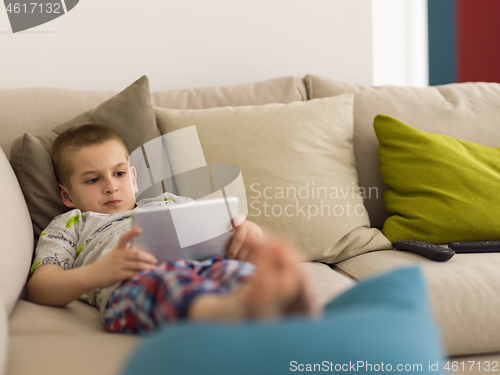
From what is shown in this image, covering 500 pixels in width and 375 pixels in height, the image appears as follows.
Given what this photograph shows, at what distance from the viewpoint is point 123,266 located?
665 millimetres

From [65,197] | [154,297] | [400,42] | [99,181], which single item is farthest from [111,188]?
[400,42]

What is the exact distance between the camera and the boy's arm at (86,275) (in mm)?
662

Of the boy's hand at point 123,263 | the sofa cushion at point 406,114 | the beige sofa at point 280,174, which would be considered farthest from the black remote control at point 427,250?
the boy's hand at point 123,263

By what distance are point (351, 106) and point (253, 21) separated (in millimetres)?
653

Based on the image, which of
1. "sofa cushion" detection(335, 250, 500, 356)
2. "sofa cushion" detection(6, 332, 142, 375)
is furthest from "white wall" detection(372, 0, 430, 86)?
"sofa cushion" detection(6, 332, 142, 375)

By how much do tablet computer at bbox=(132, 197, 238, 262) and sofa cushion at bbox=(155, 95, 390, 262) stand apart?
41cm

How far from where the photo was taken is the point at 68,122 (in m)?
1.13

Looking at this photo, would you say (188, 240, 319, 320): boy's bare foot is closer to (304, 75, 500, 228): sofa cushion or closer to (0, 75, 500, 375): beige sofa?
(0, 75, 500, 375): beige sofa

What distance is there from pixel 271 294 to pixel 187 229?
330 millimetres

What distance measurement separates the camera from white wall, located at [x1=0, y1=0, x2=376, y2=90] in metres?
1.59

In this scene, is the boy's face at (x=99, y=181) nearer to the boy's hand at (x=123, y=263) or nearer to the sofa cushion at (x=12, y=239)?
the sofa cushion at (x=12, y=239)

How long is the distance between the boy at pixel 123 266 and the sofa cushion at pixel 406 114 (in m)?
0.69

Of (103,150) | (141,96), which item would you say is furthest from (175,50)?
(103,150)

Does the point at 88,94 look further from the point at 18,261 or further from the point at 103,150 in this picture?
the point at 18,261
